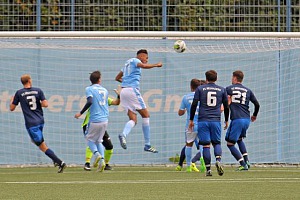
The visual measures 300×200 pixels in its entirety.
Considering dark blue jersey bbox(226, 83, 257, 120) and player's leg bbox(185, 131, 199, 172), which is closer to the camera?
dark blue jersey bbox(226, 83, 257, 120)

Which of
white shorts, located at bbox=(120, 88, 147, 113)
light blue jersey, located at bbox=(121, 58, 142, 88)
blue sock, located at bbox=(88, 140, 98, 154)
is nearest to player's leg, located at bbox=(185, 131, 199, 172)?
white shorts, located at bbox=(120, 88, 147, 113)

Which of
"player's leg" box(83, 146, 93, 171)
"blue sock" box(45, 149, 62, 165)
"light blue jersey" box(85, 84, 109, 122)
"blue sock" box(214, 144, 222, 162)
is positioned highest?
"light blue jersey" box(85, 84, 109, 122)

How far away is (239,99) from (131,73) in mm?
2056

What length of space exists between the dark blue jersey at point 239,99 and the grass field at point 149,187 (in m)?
2.24

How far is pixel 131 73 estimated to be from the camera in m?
17.9

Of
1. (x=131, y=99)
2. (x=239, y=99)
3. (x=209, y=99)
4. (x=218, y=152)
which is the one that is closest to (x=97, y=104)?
(x=131, y=99)

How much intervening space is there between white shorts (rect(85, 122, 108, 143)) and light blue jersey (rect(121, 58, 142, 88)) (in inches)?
35.4

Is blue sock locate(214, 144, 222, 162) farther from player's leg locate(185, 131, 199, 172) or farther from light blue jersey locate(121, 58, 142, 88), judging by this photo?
light blue jersey locate(121, 58, 142, 88)

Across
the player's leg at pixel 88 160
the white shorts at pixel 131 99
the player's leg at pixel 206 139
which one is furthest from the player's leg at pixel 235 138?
the player's leg at pixel 88 160

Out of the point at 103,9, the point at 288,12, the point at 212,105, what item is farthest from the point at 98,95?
the point at 288,12

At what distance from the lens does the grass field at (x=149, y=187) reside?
444 inches

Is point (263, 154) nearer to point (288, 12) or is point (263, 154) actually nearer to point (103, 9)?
point (288, 12)

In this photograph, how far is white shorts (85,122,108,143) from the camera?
58.4 feet

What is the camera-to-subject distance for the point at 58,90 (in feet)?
70.4
